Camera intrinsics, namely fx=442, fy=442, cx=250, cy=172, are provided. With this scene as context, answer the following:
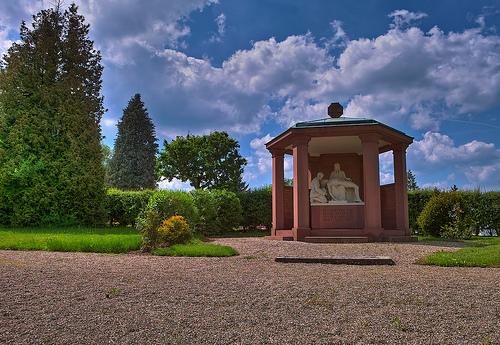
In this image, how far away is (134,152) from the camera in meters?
41.8

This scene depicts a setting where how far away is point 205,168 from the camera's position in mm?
34938

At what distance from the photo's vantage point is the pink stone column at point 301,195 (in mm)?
12594

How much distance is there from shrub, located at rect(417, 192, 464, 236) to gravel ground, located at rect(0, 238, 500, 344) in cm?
917

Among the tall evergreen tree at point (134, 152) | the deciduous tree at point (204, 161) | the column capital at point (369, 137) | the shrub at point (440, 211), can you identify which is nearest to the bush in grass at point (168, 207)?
the column capital at point (369, 137)

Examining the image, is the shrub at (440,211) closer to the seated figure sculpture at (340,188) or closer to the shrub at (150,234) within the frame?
the seated figure sculpture at (340,188)

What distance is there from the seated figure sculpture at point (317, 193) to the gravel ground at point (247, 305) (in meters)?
7.03

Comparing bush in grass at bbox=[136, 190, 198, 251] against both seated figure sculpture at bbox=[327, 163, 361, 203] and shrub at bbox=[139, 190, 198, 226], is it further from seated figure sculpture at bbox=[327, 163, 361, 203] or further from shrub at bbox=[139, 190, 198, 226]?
seated figure sculpture at bbox=[327, 163, 361, 203]

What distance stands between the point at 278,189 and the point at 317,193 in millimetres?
A: 1780

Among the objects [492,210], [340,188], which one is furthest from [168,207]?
[492,210]

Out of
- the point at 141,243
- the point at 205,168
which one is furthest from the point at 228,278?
the point at 205,168

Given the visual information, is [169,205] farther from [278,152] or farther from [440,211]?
[440,211]

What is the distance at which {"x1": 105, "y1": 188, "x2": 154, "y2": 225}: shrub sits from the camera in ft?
63.6

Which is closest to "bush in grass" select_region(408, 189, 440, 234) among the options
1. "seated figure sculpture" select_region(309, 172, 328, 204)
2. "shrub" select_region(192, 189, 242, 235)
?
"seated figure sculpture" select_region(309, 172, 328, 204)

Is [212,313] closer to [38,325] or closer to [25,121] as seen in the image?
[38,325]
